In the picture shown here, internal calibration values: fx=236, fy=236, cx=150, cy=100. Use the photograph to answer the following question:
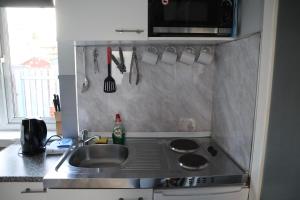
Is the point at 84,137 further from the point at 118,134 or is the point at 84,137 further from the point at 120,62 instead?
the point at 120,62

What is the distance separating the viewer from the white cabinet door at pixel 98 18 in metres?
1.24

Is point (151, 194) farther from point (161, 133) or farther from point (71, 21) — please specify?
point (71, 21)

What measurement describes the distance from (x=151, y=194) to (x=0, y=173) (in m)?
0.77

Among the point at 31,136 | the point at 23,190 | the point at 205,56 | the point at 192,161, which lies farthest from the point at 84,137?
the point at 205,56

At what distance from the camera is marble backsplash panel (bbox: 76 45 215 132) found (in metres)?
1.66

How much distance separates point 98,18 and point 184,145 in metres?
0.94

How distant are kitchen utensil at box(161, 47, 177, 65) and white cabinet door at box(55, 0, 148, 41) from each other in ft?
1.14

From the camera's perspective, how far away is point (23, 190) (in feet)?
3.90

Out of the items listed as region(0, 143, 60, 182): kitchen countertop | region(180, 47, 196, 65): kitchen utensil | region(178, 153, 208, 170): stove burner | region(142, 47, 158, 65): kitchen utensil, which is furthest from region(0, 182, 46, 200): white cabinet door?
region(180, 47, 196, 65): kitchen utensil

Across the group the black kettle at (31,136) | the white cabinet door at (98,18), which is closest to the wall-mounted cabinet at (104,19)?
the white cabinet door at (98,18)

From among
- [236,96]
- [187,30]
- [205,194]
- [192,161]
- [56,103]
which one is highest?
[187,30]

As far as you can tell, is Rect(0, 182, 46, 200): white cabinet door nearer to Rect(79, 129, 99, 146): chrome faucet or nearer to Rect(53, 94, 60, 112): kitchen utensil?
Rect(79, 129, 99, 146): chrome faucet

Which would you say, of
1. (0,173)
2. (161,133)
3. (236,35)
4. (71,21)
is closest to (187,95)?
(161,133)

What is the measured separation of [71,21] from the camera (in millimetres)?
1242
